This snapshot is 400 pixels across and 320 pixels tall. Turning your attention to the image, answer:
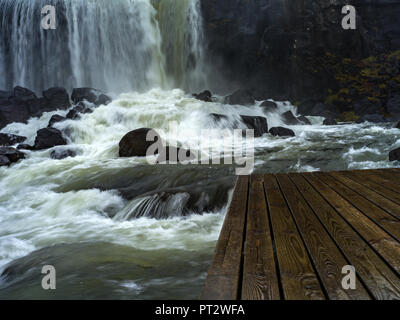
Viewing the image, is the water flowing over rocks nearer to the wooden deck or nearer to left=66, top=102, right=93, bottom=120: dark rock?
left=66, top=102, right=93, bottom=120: dark rock

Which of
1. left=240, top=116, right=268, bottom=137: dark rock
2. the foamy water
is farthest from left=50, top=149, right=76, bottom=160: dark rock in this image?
left=240, top=116, right=268, bottom=137: dark rock

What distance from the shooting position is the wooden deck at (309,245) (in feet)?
4.94

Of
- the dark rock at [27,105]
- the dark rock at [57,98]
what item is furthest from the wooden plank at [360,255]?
the dark rock at [57,98]

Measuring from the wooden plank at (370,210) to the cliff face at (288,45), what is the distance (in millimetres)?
Result: 22778

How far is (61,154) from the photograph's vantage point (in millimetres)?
11328

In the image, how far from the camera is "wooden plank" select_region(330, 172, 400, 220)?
8.68ft

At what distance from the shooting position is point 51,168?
9.38m

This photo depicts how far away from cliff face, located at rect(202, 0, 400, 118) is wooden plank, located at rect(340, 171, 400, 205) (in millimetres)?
21992

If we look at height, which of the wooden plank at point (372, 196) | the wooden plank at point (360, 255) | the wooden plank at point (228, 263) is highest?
the wooden plank at point (372, 196)

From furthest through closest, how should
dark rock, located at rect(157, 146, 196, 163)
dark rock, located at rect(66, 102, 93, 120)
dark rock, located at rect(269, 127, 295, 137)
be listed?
dark rock, located at rect(66, 102, 93, 120) < dark rock, located at rect(269, 127, 295, 137) < dark rock, located at rect(157, 146, 196, 163)

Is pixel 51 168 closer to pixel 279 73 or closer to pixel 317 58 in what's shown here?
pixel 279 73

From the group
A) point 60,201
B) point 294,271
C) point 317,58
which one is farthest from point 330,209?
point 317,58

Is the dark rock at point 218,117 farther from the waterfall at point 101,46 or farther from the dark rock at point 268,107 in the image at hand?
the waterfall at point 101,46

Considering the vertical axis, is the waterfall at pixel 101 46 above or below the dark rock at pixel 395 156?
above
